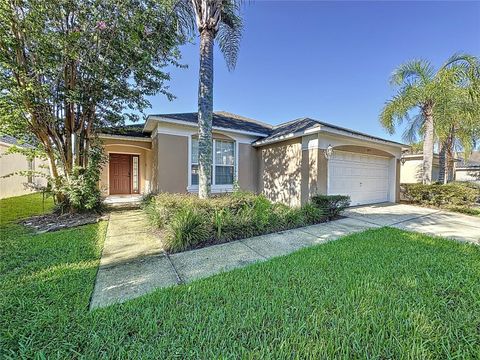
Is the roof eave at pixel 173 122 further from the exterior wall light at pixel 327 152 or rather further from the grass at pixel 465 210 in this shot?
the grass at pixel 465 210

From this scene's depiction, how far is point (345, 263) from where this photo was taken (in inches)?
154

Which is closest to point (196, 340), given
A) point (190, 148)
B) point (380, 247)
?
point (380, 247)

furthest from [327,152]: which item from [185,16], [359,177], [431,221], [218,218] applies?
[185,16]

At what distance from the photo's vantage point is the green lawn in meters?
2.03

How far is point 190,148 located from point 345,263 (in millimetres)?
7896

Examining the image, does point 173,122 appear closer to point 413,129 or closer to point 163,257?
point 163,257

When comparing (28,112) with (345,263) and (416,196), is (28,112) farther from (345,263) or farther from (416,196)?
(416,196)

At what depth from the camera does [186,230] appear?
5.09 meters

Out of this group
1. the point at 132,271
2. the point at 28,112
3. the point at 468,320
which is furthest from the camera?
the point at 28,112

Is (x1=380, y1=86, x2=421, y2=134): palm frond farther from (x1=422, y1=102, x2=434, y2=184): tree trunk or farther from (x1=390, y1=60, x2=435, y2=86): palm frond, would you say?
(x1=422, y1=102, x2=434, y2=184): tree trunk

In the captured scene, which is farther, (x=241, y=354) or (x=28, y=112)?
(x=28, y=112)

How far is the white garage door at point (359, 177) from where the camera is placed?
10109mm

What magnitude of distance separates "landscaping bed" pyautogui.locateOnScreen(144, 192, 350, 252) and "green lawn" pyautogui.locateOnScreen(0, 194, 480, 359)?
5.86ft

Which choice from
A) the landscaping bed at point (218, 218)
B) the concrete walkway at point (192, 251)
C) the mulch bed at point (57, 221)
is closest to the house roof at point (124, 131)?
the mulch bed at point (57, 221)
